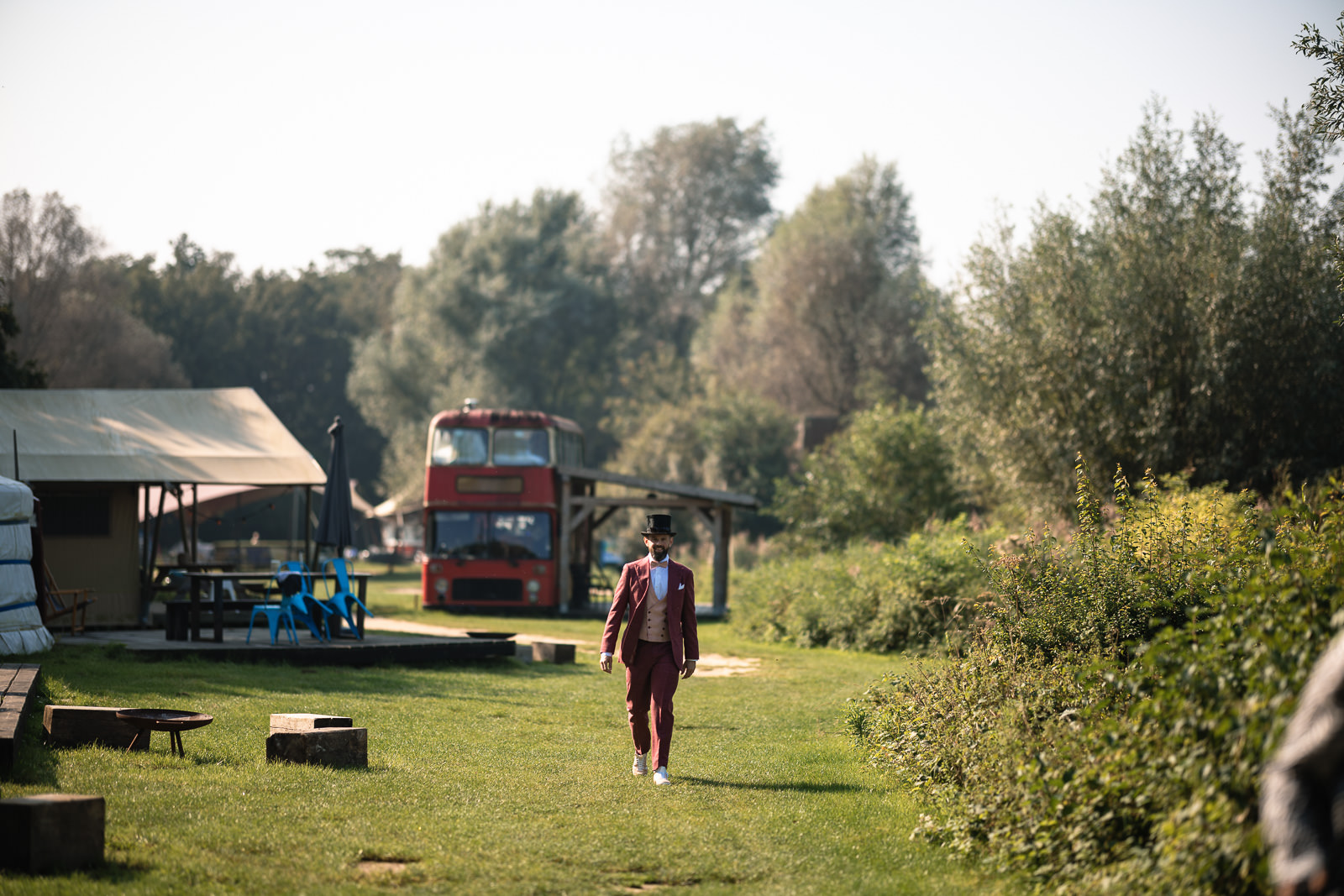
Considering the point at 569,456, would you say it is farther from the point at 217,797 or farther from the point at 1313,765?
the point at 1313,765

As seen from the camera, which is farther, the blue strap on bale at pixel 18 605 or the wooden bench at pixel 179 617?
the wooden bench at pixel 179 617

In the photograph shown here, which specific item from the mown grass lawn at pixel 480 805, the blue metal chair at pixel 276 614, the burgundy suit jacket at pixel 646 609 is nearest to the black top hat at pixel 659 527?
the burgundy suit jacket at pixel 646 609

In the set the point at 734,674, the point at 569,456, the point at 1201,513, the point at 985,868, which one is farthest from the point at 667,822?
the point at 569,456

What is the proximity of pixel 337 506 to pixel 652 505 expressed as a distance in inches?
373

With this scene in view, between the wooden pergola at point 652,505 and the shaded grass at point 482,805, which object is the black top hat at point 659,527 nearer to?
the shaded grass at point 482,805

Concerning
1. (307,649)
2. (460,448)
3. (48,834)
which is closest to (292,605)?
(307,649)

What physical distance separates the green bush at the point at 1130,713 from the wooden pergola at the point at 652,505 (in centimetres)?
1770

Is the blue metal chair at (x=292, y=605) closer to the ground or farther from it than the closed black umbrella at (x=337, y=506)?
closer to the ground

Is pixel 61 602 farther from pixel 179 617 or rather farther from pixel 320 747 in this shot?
pixel 320 747

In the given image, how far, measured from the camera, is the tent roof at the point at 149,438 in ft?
61.9

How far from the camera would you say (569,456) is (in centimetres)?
2962

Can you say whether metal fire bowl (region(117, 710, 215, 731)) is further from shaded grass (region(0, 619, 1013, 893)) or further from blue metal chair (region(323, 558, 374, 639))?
blue metal chair (region(323, 558, 374, 639))

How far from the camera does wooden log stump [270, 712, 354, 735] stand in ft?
28.6

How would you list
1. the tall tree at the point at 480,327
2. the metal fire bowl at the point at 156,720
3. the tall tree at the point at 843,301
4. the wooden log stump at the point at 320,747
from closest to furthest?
the metal fire bowl at the point at 156,720
the wooden log stump at the point at 320,747
the tall tree at the point at 843,301
the tall tree at the point at 480,327
